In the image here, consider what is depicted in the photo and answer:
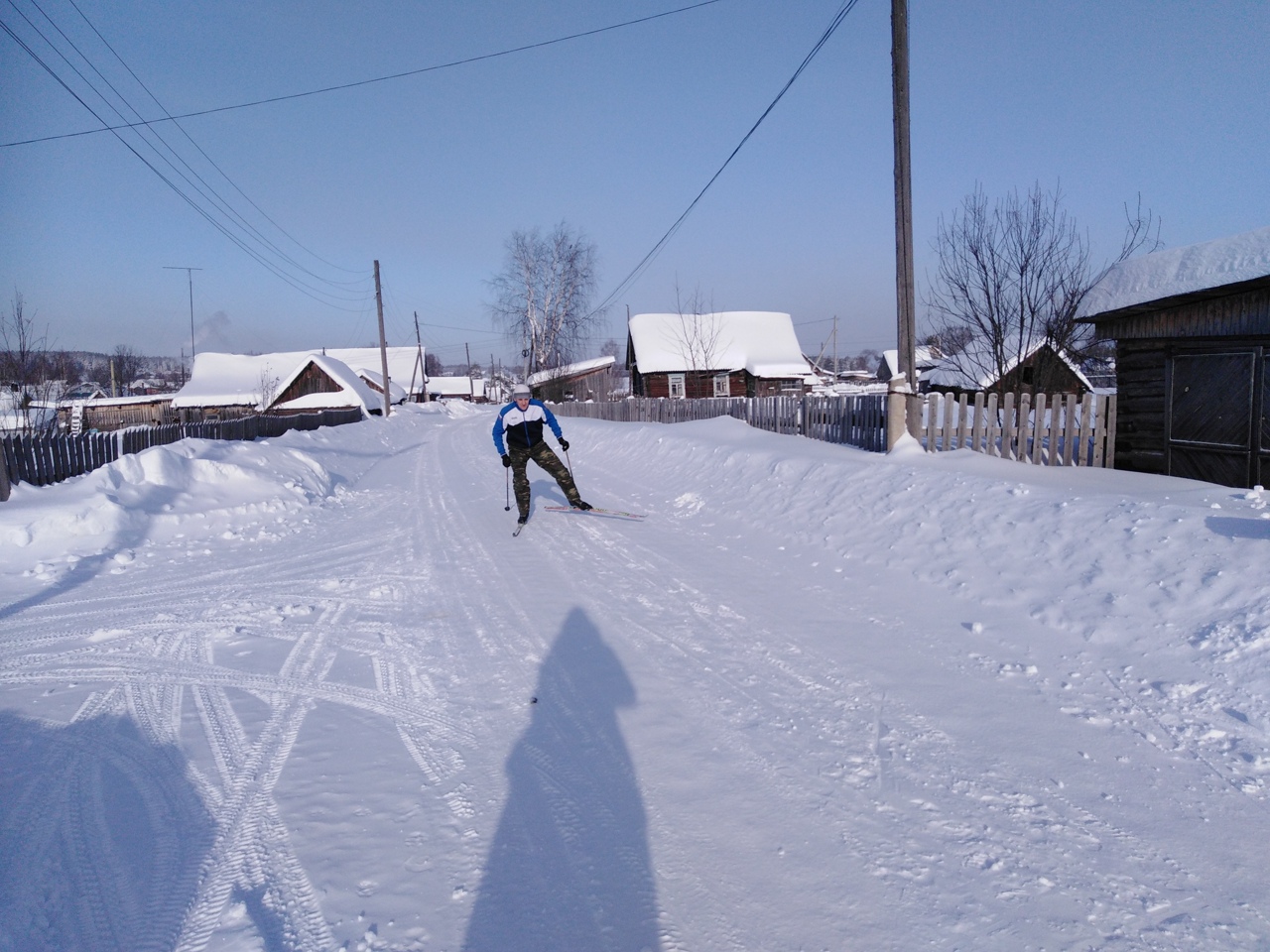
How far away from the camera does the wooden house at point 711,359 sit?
4250 centimetres

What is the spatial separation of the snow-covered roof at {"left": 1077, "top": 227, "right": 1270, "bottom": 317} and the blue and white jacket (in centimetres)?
788

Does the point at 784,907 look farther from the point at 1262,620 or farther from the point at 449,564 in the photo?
the point at 449,564

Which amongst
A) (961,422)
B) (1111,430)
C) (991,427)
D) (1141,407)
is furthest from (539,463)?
(1141,407)

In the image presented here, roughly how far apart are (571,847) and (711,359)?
41.4 meters

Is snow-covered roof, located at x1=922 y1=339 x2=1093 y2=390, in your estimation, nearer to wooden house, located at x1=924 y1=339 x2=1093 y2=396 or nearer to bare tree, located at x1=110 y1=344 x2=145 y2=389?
wooden house, located at x1=924 y1=339 x2=1093 y2=396

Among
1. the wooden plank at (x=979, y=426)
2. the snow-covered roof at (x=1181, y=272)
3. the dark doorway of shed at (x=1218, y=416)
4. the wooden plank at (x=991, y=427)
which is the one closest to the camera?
the snow-covered roof at (x=1181, y=272)

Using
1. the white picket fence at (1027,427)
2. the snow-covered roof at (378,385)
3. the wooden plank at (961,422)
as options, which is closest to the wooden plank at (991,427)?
the white picket fence at (1027,427)

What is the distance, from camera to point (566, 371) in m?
49.6

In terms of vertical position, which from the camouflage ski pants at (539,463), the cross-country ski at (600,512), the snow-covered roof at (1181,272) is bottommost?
the cross-country ski at (600,512)

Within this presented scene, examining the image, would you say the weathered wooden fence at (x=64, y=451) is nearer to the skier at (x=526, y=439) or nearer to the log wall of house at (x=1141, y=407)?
the skier at (x=526, y=439)

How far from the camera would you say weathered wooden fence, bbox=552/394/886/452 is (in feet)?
40.9

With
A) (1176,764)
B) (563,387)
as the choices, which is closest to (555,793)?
(1176,764)

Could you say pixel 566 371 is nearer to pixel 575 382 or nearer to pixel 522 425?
pixel 575 382

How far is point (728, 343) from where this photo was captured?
144 ft
